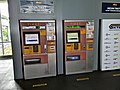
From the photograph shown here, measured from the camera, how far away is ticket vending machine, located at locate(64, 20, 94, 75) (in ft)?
13.4

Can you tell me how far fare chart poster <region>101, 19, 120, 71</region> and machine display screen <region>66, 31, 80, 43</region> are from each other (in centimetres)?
87

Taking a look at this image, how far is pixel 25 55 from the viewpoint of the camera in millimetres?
3857

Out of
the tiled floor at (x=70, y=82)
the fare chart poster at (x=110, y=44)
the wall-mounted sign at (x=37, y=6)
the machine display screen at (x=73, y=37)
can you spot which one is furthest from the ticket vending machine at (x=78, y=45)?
the wall-mounted sign at (x=37, y=6)

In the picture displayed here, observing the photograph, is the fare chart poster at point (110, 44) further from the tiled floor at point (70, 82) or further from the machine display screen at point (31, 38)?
the machine display screen at point (31, 38)

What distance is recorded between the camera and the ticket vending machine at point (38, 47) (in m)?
3.79

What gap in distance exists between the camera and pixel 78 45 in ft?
13.8

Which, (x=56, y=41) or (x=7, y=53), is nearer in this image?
(x=56, y=41)

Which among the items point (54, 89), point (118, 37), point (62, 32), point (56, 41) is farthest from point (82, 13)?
point (54, 89)

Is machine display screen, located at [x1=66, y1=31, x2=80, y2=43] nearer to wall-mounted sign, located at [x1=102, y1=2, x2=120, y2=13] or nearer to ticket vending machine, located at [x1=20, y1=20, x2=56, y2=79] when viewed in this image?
ticket vending machine, located at [x1=20, y1=20, x2=56, y2=79]

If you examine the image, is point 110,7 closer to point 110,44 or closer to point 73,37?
point 110,44

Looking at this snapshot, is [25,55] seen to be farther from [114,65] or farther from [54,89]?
[114,65]

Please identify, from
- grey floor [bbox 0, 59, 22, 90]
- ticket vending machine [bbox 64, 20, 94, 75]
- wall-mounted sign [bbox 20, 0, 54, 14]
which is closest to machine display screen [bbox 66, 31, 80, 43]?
ticket vending machine [bbox 64, 20, 94, 75]

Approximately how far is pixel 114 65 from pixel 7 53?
207 inches

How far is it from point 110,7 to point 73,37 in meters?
1.63
